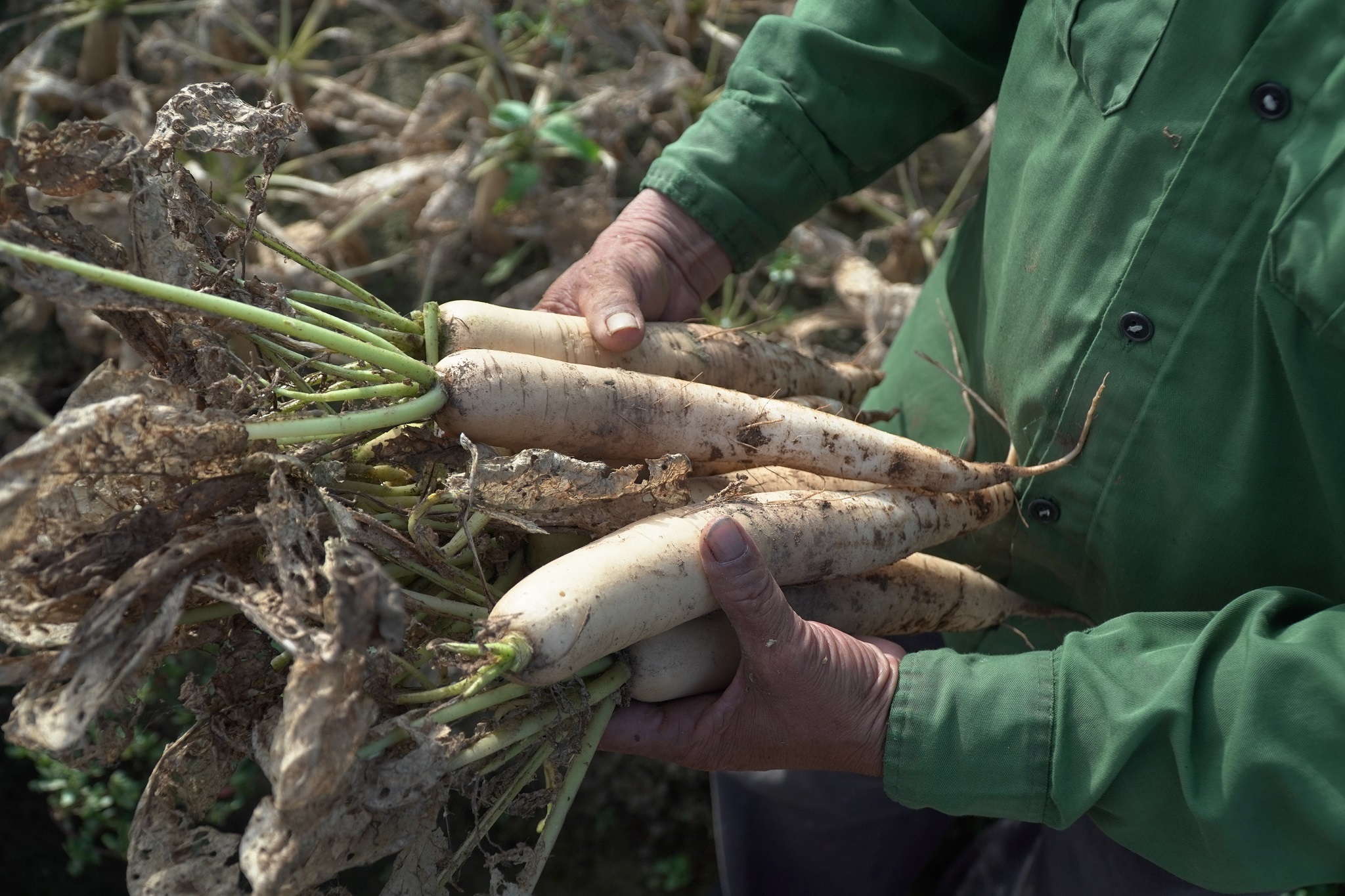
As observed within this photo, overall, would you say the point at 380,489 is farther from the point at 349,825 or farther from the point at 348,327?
the point at 349,825

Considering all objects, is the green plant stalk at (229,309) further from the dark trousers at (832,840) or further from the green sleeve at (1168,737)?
the dark trousers at (832,840)

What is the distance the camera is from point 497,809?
1.34 m

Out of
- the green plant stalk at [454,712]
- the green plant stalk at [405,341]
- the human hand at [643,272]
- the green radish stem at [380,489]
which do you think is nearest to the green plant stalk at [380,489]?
the green radish stem at [380,489]

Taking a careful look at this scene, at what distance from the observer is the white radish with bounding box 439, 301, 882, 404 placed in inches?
62.2

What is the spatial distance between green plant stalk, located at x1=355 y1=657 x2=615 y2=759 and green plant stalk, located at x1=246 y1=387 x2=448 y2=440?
16.6 inches

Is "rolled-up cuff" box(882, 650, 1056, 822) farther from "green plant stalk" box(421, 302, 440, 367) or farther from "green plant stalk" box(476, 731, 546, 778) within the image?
"green plant stalk" box(421, 302, 440, 367)

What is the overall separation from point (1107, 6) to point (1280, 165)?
360 mm

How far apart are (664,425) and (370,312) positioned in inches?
21.1

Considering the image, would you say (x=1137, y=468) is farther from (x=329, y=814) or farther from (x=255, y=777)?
(x=255, y=777)

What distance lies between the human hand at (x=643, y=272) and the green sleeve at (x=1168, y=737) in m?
0.87

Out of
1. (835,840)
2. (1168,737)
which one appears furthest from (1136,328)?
(835,840)

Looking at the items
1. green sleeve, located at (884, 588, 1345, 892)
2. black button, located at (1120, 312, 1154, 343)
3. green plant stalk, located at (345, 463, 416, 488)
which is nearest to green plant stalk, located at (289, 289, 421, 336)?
green plant stalk, located at (345, 463, 416, 488)

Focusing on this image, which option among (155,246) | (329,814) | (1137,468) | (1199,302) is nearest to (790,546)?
(1137,468)

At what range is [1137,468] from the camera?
1404 mm
